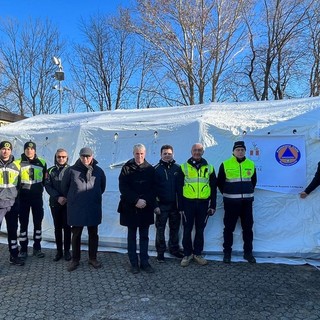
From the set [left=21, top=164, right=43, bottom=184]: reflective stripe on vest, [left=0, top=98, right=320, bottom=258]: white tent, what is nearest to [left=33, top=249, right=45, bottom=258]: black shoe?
[left=0, top=98, right=320, bottom=258]: white tent

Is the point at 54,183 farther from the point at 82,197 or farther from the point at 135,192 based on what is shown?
the point at 135,192

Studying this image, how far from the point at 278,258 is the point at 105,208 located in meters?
3.13

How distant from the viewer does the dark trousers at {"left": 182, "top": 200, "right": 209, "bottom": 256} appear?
525cm

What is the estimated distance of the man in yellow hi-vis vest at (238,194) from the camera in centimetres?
530

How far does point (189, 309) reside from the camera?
377cm

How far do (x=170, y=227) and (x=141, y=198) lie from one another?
3.41 feet

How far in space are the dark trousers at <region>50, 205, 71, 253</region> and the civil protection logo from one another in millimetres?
3673

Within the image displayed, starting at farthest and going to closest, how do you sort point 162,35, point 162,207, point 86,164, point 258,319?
point 162,35 < point 162,207 < point 86,164 < point 258,319

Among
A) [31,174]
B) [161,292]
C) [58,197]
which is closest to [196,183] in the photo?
[161,292]

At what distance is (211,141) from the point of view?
6.00 m

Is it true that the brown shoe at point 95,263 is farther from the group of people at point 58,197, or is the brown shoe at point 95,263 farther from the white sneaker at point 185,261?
the white sneaker at point 185,261

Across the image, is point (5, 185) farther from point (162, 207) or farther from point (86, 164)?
point (162, 207)

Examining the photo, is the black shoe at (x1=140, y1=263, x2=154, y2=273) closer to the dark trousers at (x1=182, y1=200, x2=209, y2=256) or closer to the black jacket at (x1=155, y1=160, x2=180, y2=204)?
the dark trousers at (x1=182, y1=200, x2=209, y2=256)

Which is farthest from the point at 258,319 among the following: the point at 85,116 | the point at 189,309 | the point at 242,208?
the point at 85,116
